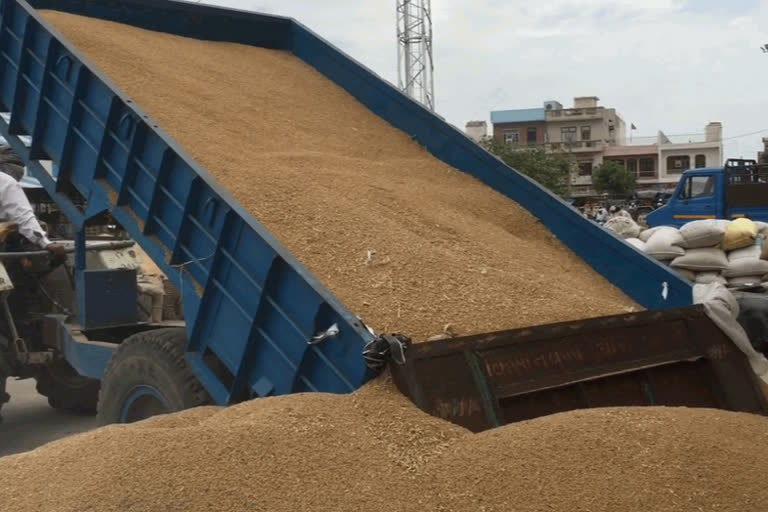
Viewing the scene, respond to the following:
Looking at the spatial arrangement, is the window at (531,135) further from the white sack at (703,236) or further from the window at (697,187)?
the white sack at (703,236)

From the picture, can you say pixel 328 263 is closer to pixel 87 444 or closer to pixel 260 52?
pixel 87 444

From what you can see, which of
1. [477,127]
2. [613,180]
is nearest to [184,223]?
[613,180]

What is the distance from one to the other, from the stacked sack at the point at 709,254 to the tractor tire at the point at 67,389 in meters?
4.12

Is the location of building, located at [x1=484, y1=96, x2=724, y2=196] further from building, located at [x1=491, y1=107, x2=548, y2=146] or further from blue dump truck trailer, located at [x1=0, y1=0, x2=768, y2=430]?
blue dump truck trailer, located at [x1=0, y1=0, x2=768, y2=430]

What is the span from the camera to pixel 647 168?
50.9m

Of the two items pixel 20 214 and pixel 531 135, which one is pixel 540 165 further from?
pixel 20 214

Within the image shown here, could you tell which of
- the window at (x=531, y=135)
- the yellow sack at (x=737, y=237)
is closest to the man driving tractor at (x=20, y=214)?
the yellow sack at (x=737, y=237)

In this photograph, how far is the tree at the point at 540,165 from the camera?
112 feet

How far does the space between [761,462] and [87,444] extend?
2.09 m

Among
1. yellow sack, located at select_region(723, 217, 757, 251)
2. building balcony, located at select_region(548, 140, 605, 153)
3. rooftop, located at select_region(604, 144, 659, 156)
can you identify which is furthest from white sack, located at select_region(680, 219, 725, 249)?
rooftop, located at select_region(604, 144, 659, 156)

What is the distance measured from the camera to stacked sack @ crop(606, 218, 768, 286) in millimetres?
4777

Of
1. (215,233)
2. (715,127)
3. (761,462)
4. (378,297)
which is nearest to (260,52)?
(215,233)

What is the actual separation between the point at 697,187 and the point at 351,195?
494 inches

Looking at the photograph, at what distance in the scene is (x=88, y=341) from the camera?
497cm
